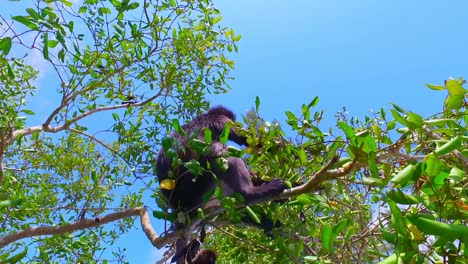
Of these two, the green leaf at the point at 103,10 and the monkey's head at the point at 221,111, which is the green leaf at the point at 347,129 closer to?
the monkey's head at the point at 221,111

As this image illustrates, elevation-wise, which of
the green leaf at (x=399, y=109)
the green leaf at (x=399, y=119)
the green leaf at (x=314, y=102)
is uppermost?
the green leaf at (x=314, y=102)

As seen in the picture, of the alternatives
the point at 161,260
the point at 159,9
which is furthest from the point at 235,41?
the point at 161,260

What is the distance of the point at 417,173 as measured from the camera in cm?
146

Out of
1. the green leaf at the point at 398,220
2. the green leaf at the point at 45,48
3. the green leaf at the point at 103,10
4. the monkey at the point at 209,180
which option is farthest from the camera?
the green leaf at the point at 103,10

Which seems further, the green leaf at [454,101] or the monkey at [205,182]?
the monkey at [205,182]

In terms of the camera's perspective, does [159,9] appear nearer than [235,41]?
Yes

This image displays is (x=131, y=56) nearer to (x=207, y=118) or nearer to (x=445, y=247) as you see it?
(x=207, y=118)

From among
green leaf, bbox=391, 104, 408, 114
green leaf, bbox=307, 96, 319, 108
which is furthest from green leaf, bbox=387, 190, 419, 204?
green leaf, bbox=307, 96, 319, 108

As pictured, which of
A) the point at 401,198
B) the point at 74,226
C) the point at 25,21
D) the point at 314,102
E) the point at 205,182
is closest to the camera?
the point at 401,198

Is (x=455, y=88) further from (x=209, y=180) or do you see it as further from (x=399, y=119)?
(x=209, y=180)

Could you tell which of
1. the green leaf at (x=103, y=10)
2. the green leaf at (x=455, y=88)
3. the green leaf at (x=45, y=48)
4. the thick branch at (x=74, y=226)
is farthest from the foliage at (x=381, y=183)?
the green leaf at (x=103, y=10)

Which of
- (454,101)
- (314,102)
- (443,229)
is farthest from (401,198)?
(314,102)

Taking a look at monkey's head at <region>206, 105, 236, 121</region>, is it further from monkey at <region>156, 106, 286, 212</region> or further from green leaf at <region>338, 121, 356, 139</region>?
green leaf at <region>338, 121, 356, 139</region>

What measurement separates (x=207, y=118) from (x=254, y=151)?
178 cm
